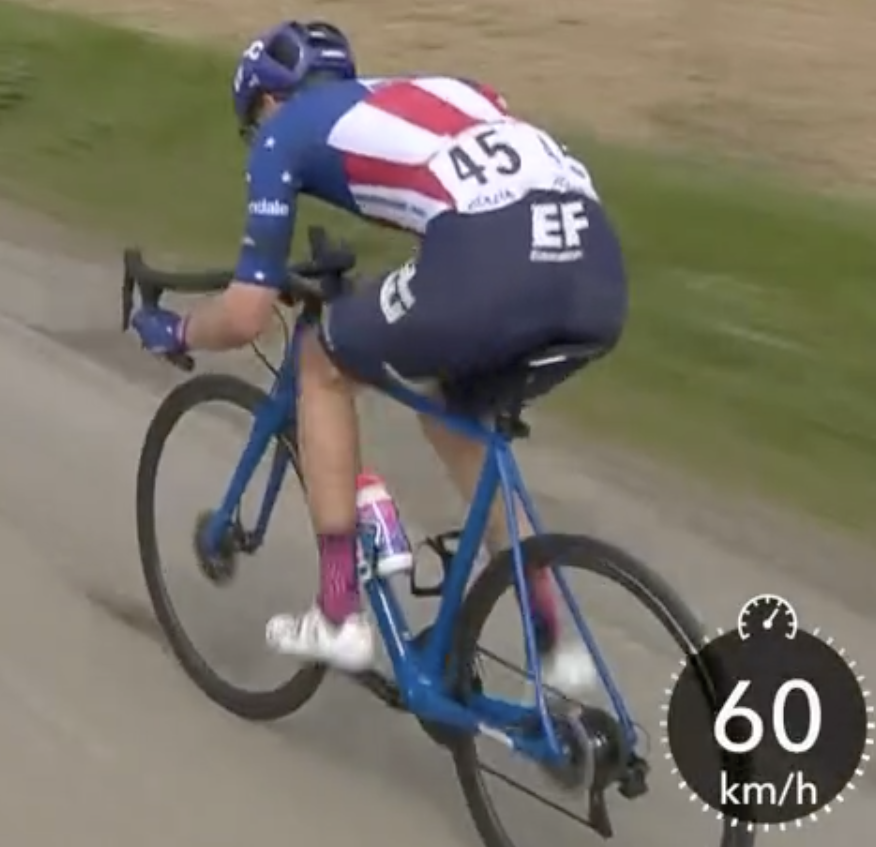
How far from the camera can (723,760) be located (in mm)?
4578

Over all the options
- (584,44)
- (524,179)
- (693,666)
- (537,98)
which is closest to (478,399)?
(524,179)

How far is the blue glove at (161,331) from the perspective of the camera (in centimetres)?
554

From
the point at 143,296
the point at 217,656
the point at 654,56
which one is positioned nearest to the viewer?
the point at 143,296

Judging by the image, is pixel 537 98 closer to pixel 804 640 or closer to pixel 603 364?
pixel 603 364

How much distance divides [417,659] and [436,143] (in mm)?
1222

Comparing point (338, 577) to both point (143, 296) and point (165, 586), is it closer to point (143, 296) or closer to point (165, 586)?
point (143, 296)

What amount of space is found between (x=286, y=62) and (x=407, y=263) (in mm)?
575

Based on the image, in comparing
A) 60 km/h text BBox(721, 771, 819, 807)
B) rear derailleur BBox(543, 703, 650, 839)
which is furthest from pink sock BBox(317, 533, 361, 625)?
60 km/h text BBox(721, 771, 819, 807)

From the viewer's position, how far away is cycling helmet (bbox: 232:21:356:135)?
Result: 5242 millimetres

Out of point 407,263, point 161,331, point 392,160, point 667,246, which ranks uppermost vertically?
point 392,160

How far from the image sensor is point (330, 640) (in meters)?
5.41

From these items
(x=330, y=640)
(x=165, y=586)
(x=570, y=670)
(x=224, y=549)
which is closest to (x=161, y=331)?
(x=224, y=549)

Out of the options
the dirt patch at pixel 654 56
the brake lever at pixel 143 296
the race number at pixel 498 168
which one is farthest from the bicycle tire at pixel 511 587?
the dirt patch at pixel 654 56
